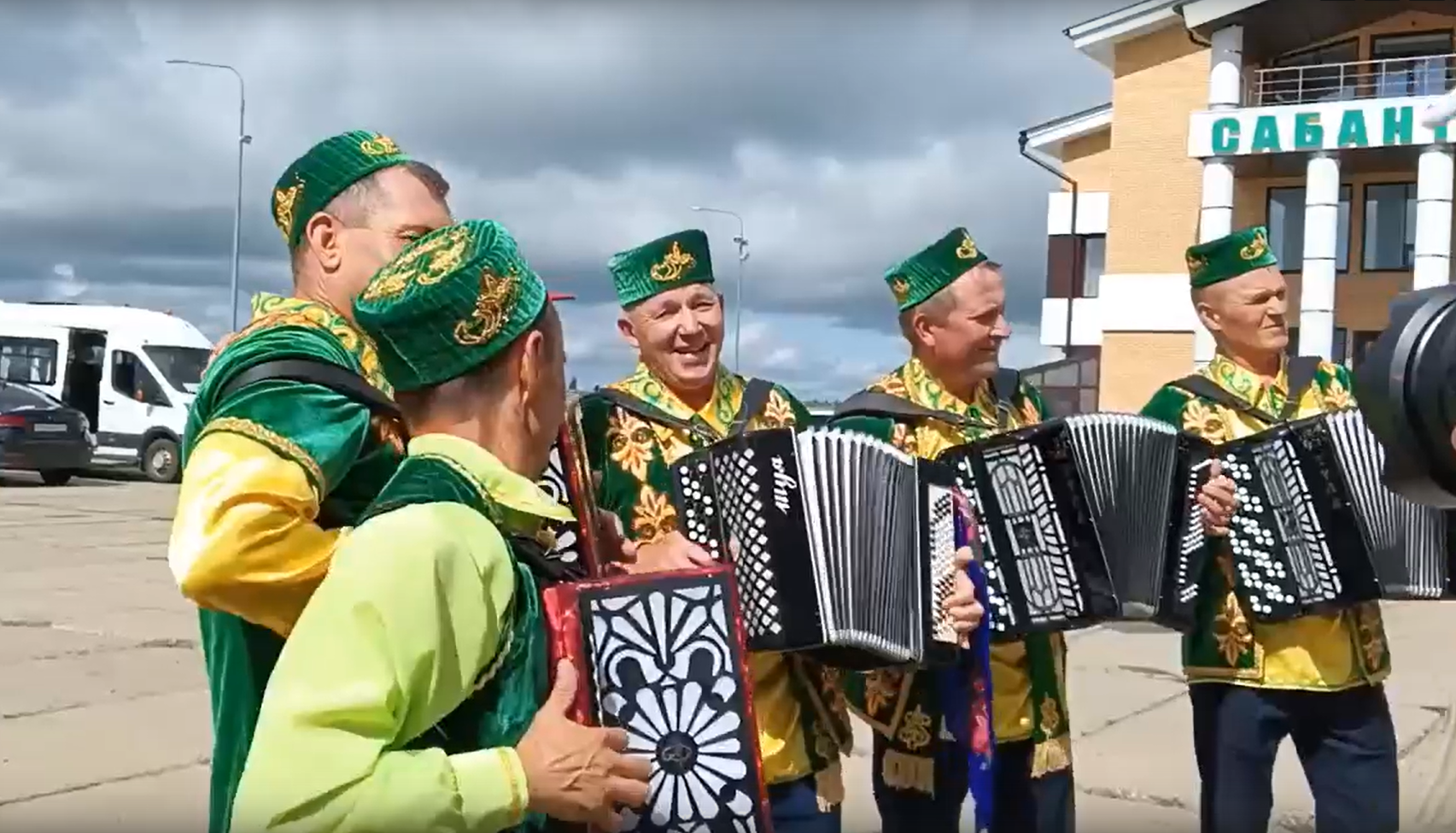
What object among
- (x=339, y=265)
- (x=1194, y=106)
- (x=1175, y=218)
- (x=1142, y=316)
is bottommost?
(x=339, y=265)

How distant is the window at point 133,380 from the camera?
65.2 feet

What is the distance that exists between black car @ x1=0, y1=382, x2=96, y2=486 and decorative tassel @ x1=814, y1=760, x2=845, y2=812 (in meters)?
17.3

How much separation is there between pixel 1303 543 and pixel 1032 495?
87 cm

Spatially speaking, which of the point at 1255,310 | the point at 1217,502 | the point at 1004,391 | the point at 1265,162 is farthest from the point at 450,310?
the point at 1265,162

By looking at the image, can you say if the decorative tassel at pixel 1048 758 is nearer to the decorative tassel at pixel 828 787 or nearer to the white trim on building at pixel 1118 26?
the decorative tassel at pixel 828 787

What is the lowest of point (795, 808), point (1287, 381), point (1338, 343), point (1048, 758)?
point (795, 808)

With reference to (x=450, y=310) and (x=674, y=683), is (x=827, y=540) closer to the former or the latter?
(x=674, y=683)

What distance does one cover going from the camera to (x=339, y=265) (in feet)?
8.46

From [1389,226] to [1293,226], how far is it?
1586 mm

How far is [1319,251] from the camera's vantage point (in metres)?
23.2

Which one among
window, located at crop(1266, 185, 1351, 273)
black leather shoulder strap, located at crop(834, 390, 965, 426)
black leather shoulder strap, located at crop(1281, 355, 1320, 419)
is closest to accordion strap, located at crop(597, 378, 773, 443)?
black leather shoulder strap, located at crop(834, 390, 965, 426)

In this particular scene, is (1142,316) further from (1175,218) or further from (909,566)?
(909,566)

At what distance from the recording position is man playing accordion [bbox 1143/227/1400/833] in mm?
3932

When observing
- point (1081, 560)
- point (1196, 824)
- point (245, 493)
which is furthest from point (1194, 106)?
point (245, 493)
